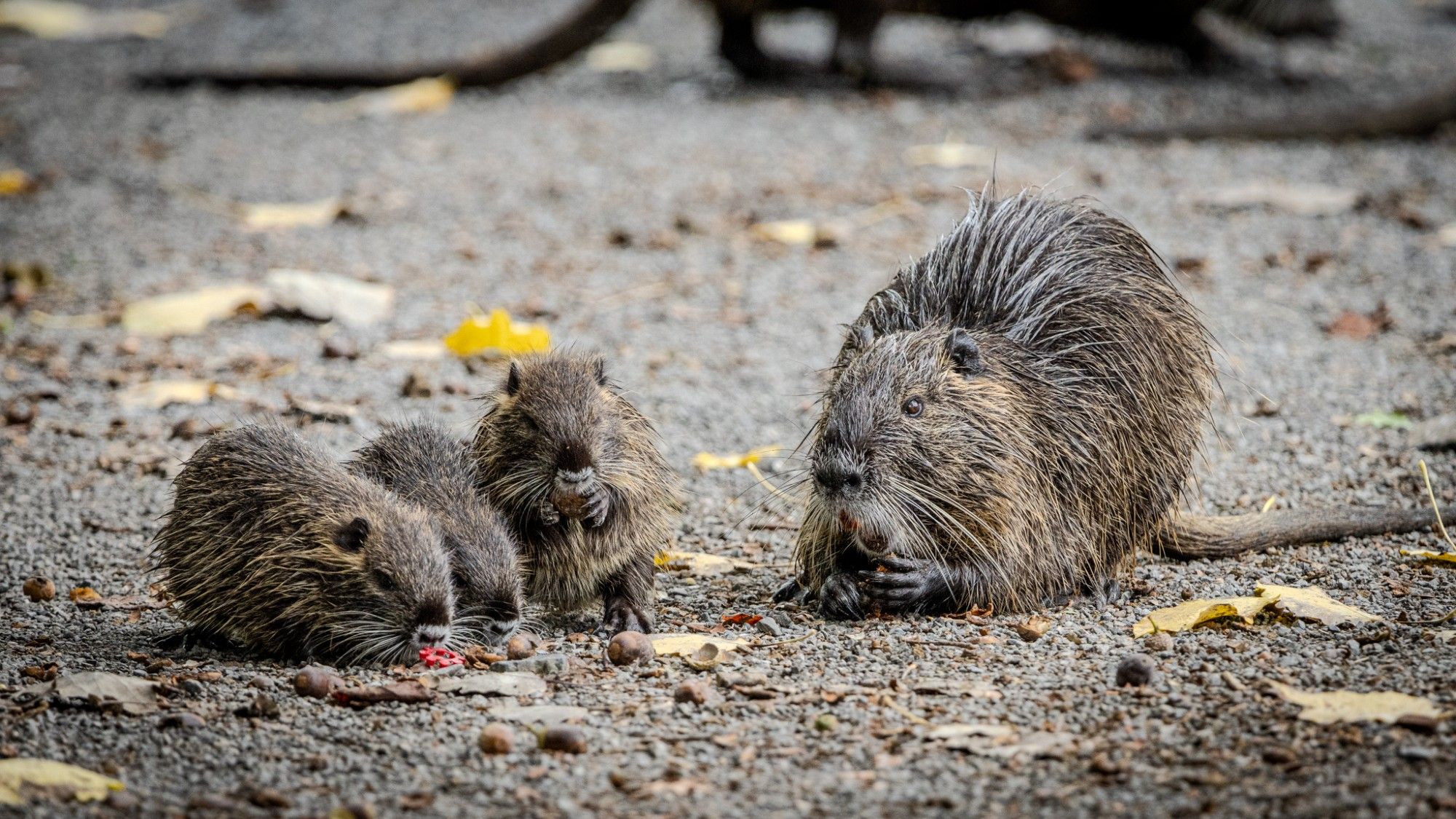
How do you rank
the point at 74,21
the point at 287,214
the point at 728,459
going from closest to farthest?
the point at 728,459 < the point at 287,214 < the point at 74,21

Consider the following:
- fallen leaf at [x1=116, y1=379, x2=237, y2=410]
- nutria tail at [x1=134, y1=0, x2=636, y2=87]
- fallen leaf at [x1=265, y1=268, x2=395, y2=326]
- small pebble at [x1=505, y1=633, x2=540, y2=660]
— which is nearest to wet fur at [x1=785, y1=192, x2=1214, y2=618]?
small pebble at [x1=505, y1=633, x2=540, y2=660]

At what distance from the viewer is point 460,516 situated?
13.6 ft

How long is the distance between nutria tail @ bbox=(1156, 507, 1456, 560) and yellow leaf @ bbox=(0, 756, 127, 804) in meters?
3.08

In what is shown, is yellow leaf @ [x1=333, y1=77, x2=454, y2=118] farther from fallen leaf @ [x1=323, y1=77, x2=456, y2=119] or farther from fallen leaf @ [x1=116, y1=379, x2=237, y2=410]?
fallen leaf @ [x1=116, y1=379, x2=237, y2=410]

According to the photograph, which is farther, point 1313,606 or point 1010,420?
point 1010,420

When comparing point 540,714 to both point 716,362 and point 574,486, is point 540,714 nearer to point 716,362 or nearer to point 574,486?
point 574,486

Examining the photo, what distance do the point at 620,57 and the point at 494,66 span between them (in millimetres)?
1668

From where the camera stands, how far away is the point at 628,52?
12.7 m

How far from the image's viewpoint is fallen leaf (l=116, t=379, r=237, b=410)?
622cm

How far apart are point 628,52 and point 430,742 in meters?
10.0

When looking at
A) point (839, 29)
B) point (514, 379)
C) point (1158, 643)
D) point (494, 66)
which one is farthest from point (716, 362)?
point (494, 66)

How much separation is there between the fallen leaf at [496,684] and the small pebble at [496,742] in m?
0.33

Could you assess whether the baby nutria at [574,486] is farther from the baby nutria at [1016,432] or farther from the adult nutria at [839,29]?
the adult nutria at [839,29]

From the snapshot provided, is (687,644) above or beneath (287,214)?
beneath
